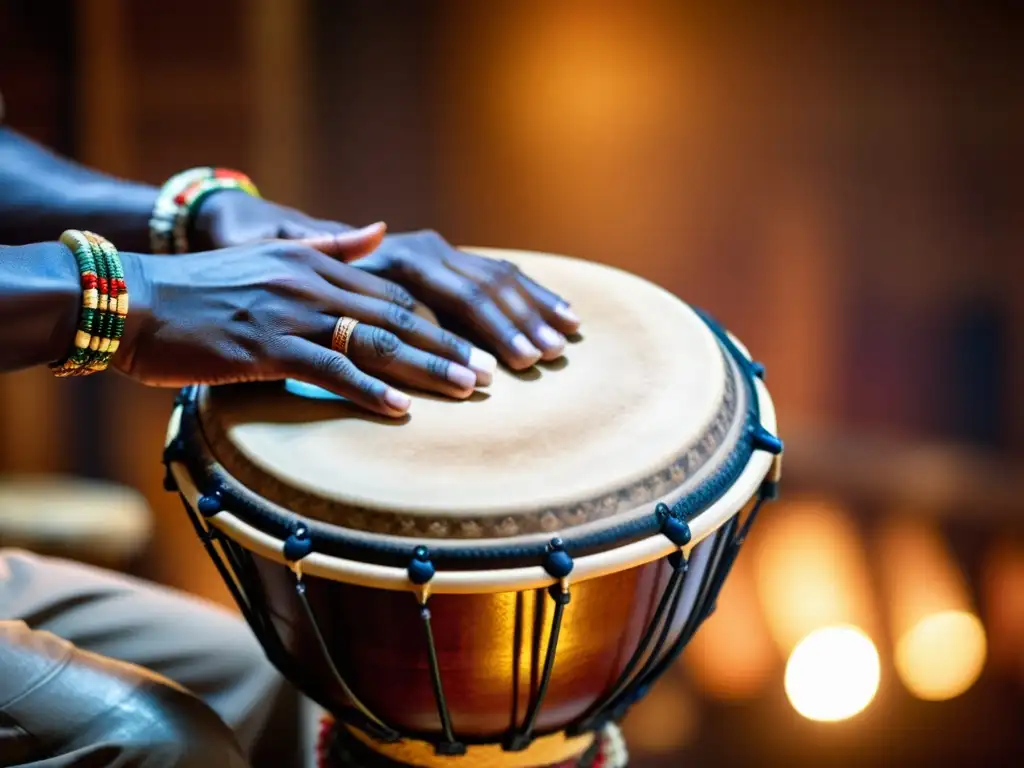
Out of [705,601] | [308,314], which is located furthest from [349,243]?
[705,601]

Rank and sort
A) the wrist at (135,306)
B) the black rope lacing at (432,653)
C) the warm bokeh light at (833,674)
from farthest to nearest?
the warm bokeh light at (833,674) < the wrist at (135,306) < the black rope lacing at (432,653)

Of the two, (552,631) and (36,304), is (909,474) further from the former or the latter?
(36,304)

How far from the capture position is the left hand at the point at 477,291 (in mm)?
954

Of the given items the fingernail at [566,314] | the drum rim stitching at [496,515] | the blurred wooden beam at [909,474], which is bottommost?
the blurred wooden beam at [909,474]

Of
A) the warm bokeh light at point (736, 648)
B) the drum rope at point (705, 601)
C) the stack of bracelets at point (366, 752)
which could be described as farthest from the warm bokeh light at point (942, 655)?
the drum rope at point (705, 601)

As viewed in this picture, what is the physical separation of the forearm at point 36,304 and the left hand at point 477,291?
0.21 meters

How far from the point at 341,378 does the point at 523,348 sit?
0.51ft

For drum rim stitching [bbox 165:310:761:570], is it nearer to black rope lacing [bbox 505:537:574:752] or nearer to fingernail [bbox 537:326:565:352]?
black rope lacing [bbox 505:537:574:752]

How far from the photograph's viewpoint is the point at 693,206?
271cm

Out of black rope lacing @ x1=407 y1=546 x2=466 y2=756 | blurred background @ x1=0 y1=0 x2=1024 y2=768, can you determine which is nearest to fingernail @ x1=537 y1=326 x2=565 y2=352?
black rope lacing @ x1=407 y1=546 x2=466 y2=756

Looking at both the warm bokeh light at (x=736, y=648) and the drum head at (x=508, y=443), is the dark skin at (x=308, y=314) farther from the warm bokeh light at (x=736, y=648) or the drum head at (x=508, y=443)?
the warm bokeh light at (x=736, y=648)

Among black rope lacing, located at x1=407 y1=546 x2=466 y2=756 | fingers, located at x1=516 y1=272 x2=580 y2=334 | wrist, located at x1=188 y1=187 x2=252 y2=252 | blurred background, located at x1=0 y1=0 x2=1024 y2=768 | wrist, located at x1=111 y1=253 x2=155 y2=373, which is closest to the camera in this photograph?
black rope lacing, located at x1=407 y1=546 x2=466 y2=756

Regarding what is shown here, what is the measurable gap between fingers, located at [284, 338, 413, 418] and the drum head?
0.04 feet

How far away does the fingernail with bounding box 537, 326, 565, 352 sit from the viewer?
95 centimetres
